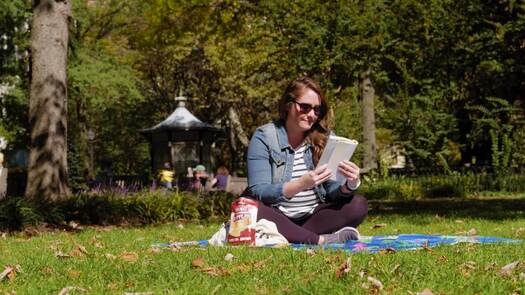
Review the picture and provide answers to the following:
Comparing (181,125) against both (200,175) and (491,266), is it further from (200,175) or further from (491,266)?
(491,266)

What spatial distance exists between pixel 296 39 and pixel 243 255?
1678cm

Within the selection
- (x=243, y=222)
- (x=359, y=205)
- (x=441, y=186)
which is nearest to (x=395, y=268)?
(x=243, y=222)

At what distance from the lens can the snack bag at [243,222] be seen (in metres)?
7.00

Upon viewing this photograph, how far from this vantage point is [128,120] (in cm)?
4419

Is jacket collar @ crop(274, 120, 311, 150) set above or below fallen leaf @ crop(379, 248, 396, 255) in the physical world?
above

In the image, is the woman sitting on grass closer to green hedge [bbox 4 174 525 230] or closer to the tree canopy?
green hedge [bbox 4 174 525 230]

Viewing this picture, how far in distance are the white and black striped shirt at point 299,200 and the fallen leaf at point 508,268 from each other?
2.56 meters

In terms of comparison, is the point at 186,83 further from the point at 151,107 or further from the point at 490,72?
the point at 490,72

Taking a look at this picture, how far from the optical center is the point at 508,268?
503cm

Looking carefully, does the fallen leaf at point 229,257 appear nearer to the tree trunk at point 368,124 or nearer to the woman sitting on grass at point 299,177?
the woman sitting on grass at point 299,177

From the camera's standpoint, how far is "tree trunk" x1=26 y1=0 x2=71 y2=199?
14.4 metres

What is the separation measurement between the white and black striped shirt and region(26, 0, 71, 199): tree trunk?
25.5 ft

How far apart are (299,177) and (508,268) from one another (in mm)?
2669

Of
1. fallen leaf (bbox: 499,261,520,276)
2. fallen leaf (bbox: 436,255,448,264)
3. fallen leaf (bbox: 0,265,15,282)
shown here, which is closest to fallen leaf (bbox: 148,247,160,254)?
fallen leaf (bbox: 0,265,15,282)
